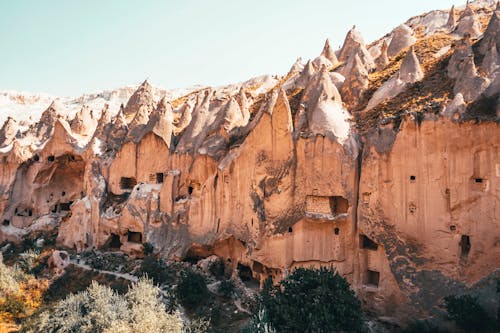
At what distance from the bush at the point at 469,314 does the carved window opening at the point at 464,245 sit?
161 cm

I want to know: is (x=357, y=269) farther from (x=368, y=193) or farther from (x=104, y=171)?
(x=104, y=171)

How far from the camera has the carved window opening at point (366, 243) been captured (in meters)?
17.4

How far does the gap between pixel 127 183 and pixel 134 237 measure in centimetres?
374

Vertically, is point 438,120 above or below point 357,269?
above

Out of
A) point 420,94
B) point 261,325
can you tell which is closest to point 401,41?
point 420,94

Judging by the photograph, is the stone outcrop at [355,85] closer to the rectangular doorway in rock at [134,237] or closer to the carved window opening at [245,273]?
the carved window opening at [245,273]

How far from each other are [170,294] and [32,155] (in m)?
19.7

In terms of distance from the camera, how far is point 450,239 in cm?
1530

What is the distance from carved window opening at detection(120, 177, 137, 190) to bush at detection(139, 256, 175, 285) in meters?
6.66

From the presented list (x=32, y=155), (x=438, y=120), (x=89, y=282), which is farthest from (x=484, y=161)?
(x=32, y=155)

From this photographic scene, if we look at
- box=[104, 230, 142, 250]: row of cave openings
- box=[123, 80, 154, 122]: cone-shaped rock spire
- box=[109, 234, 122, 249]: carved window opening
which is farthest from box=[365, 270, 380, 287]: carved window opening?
box=[123, 80, 154, 122]: cone-shaped rock spire

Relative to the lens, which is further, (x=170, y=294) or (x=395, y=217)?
(x=170, y=294)

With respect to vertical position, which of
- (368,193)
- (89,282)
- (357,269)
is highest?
(368,193)

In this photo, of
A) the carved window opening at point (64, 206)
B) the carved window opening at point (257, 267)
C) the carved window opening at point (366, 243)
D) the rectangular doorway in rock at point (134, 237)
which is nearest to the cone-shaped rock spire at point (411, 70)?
the carved window opening at point (366, 243)
